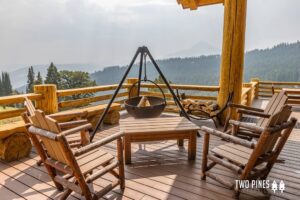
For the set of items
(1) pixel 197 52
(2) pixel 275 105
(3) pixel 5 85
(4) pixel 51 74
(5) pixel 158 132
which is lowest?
(3) pixel 5 85

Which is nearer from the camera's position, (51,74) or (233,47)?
(233,47)

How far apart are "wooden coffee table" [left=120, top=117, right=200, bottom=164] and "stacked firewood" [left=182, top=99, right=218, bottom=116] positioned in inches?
66.5

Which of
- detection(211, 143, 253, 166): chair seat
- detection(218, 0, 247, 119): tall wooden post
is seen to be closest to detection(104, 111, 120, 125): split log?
detection(218, 0, 247, 119): tall wooden post

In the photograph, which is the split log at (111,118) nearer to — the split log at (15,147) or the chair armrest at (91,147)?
the split log at (15,147)

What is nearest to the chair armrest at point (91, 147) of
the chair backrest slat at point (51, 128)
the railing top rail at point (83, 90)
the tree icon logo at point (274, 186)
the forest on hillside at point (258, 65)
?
the chair backrest slat at point (51, 128)

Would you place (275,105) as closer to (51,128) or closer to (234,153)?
(234,153)

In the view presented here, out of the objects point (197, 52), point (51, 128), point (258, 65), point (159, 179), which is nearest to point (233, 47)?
point (159, 179)

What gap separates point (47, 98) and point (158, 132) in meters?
2.05

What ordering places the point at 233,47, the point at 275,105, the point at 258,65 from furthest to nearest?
1. the point at 258,65
2. the point at 233,47
3. the point at 275,105

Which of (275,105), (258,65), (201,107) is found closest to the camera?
(275,105)

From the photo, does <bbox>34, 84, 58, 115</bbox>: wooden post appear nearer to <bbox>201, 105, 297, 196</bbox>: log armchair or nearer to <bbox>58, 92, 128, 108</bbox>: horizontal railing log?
<bbox>58, 92, 128, 108</bbox>: horizontal railing log

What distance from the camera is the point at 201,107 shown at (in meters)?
4.79

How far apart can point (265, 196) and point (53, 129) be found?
2.04m

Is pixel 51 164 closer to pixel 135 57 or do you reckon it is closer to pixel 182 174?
pixel 182 174
